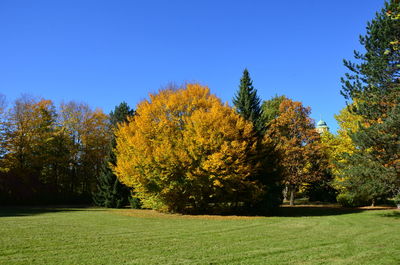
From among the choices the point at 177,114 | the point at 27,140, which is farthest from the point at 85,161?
the point at 177,114

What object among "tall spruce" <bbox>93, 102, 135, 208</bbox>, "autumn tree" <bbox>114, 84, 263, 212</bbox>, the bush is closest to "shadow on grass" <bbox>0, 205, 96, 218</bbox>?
"tall spruce" <bbox>93, 102, 135, 208</bbox>

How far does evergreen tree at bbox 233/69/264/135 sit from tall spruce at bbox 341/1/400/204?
7.81 meters

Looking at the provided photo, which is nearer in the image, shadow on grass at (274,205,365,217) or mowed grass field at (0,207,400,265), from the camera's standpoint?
mowed grass field at (0,207,400,265)

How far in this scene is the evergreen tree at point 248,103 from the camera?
2361 centimetres

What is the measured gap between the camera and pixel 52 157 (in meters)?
36.8

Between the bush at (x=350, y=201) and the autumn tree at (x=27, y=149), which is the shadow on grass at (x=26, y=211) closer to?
the autumn tree at (x=27, y=149)

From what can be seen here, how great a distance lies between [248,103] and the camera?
2388 cm

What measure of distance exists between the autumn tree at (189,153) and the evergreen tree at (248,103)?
1617mm

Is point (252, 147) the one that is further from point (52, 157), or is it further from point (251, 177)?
point (52, 157)

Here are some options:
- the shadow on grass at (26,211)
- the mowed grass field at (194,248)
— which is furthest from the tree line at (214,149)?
the mowed grass field at (194,248)

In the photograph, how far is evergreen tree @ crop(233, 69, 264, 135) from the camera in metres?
23.6

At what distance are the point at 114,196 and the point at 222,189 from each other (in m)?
14.3

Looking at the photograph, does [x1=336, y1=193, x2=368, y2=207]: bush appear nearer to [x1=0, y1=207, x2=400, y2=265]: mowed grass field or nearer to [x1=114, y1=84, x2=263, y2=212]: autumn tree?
[x1=114, y1=84, x2=263, y2=212]: autumn tree

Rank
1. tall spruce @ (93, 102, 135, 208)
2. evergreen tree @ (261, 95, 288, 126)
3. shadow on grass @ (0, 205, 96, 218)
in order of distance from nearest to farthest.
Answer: shadow on grass @ (0, 205, 96, 218)
tall spruce @ (93, 102, 135, 208)
evergreen tree @ (261, 95, 288, 126)
